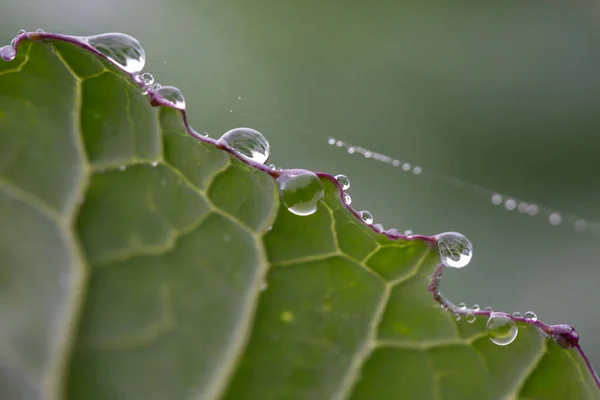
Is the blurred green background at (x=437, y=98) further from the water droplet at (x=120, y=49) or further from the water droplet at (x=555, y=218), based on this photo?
the water droplet at (x=120, y=49)

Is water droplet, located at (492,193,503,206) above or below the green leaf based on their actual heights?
below

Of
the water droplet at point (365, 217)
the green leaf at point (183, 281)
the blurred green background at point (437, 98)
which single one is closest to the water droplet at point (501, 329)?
the green leaf at point (183, 281)

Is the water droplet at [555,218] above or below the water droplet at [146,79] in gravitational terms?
below

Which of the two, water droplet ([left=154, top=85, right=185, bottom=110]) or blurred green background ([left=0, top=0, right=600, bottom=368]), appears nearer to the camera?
water droplet ([left=154, top=85, right=185, bottom=110])

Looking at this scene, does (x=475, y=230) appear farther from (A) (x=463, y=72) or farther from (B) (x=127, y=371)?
(B) (x=127, y=371)

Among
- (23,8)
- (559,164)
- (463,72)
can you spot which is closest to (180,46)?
(23,8)

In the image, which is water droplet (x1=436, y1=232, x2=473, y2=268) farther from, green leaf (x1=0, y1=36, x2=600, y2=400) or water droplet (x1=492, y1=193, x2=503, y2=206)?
water droplet (x1=492, y1=193, x2=503, y2=206)

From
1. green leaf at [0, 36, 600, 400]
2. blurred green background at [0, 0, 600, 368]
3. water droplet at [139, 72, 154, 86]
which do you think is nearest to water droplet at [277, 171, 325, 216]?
green leaf at [0, 36, 600, 400]
